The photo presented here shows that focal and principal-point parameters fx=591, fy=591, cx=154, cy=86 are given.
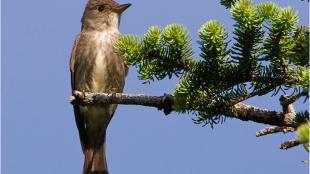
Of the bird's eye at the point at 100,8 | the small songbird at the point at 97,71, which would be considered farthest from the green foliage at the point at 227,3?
the bird's eye at the point at 100,8

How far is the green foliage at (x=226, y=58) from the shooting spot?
7.64 feet

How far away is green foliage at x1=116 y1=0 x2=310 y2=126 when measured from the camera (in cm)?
233

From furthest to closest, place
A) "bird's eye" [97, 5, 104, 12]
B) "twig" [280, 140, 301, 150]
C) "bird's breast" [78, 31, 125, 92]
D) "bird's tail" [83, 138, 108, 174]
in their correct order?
"bird's eye" [97, 5, 104, 12]
"bird's tail" [83, 138, 108, 174]
"bird's breast" [78, 31, 125, 92]
"twig" [280, 140, 301, 150]

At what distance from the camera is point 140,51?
2.58m

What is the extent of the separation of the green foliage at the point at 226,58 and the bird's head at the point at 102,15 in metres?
4.11

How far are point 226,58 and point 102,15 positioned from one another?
4606 mm

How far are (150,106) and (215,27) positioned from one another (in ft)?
2.26

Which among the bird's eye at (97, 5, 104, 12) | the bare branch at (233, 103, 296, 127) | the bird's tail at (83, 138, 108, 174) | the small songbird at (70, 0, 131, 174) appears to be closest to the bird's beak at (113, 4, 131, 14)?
the small songbird at (70, 0, 131, 174)

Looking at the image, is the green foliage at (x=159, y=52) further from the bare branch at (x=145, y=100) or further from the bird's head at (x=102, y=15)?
the bird's head at (x=102, y=15)

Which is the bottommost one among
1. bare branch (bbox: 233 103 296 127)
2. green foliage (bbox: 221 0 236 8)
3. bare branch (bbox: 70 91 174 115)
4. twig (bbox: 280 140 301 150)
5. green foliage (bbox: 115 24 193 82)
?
twig (bbox: 280 140 301 150)

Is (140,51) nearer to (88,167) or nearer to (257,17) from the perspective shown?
(257,17)

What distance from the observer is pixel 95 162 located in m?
6.57

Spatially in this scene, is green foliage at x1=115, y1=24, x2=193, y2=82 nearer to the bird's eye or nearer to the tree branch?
the tree branch

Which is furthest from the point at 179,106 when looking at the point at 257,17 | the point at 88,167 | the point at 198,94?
the point at 88,167
